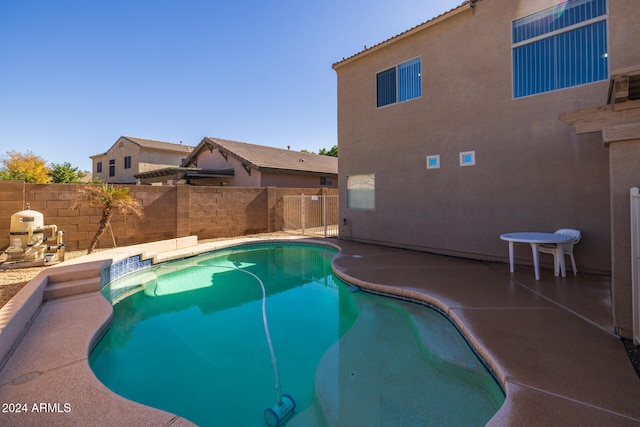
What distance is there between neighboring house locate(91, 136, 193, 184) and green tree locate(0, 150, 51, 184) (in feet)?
14.8

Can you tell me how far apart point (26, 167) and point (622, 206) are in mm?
36006

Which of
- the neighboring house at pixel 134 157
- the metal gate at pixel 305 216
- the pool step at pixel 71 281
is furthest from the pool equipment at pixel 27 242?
the neighboring house at pixel 134 157

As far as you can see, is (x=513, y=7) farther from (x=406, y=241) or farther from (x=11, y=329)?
(x=11, y=329)

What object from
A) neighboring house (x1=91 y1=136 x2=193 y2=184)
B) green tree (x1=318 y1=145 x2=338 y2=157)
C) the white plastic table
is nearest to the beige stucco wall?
the white plastic table

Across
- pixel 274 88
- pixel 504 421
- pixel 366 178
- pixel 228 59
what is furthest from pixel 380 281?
pixel 274 88

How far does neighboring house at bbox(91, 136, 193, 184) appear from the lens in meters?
25.5

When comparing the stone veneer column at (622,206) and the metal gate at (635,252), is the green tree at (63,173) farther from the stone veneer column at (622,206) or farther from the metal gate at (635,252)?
the metal gate at (635,252)

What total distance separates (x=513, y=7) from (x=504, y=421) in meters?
8.18

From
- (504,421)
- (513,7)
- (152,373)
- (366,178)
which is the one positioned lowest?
(152,373)

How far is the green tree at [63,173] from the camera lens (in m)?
25.3

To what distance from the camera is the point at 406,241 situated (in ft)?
28.8

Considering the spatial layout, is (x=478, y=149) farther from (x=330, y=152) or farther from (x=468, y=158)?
(x=330, y=152)

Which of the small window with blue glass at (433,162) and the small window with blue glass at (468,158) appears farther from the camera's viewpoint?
the small window with blue glass at (433,162)

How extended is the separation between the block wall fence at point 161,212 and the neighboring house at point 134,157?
17163mm
